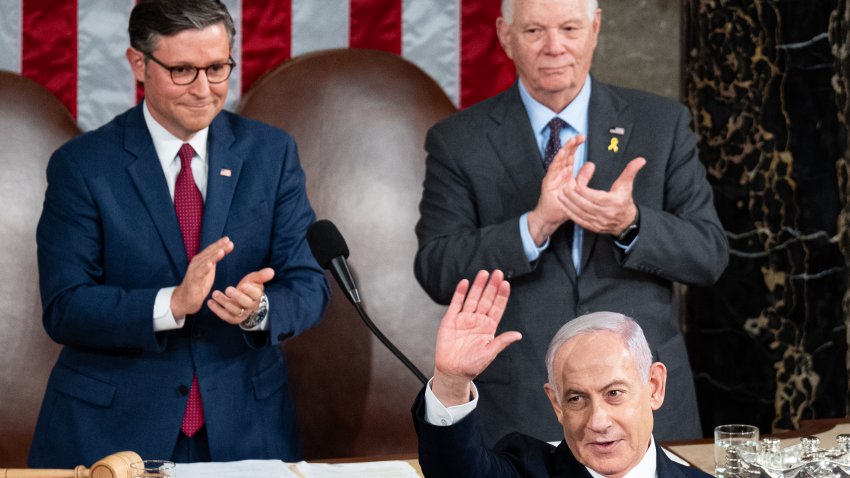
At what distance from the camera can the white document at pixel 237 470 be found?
8.34 feet

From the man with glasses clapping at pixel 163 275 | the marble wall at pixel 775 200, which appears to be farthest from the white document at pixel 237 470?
the marble wall at pixel 775 200

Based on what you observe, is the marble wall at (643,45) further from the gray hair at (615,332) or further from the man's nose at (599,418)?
the man's nose at (599,418)

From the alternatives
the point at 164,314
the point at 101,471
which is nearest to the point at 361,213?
the point at 164,314

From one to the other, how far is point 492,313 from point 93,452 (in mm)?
1244

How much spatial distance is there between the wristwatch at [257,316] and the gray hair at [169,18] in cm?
63

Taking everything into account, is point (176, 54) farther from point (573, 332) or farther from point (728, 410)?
point (728, 410)

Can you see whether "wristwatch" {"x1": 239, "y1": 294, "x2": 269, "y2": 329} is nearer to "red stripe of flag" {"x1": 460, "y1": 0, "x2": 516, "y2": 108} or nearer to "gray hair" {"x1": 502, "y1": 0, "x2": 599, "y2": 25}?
"gray hair" {"x1": 502, "y1": 0, "x2": 599, "y2": 25}

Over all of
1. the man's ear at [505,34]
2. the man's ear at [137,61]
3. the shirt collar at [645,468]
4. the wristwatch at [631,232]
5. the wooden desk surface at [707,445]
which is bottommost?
the wooden desk surface at [707,445]

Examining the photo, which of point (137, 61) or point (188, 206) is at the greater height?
point (137, 61)

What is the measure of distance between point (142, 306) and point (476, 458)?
112 centimetres

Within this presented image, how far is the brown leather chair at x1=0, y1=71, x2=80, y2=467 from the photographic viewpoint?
3891 mm

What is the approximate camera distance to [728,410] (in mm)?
4180

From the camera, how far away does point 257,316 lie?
2896 millimetres

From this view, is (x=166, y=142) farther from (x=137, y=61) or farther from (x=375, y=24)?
(x=375, y=24)
